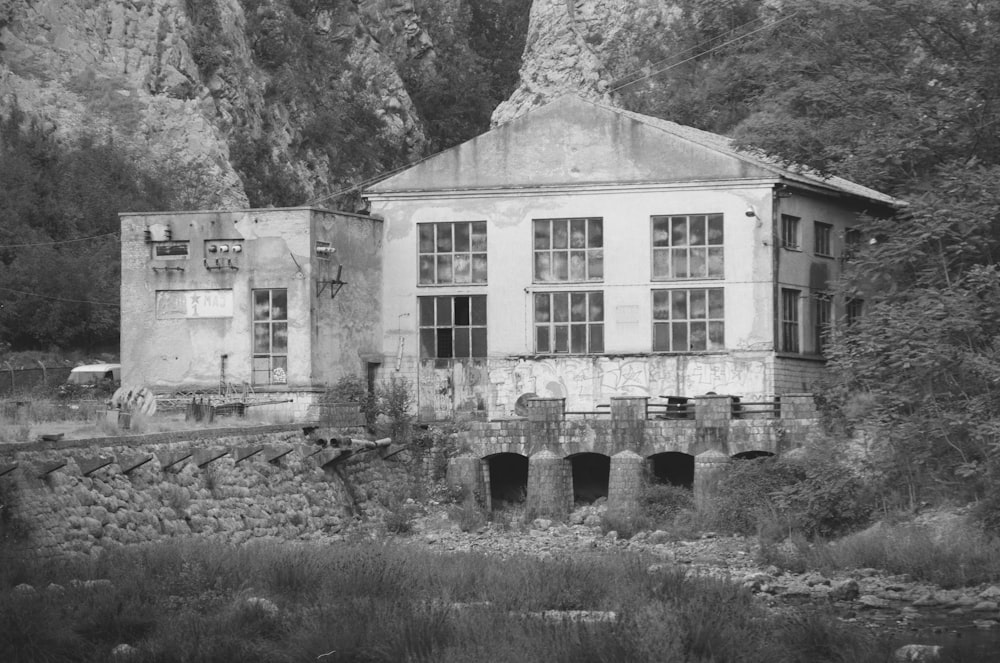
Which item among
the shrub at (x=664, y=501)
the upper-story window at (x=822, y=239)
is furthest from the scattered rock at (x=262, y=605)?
the upper-story window at (x=822, y=239)

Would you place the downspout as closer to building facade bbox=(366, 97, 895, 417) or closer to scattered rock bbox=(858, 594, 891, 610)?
building facade bbox=(366, 97, 895, 417)

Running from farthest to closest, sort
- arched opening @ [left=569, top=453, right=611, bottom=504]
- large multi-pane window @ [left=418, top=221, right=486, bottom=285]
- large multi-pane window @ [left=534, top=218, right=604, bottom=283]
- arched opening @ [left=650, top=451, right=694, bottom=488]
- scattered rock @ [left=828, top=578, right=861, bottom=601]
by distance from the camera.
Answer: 1. large multi-pane window @ [left=418, top=221, right=486, bottom=285]
2. large multi-pane window @ [left=534, top=218, right=604, bottom=283]
3. arched opening @ [left=569, top=453, right=611, bottom=504]
4. arched opening @ [left=650, top=451, right=694, bottom=488]
5. scattered rock @ [left=828, top=578, right=861, bottom=601]

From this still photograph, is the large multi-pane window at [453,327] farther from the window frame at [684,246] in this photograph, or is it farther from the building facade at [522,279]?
the window frame at [684,246]

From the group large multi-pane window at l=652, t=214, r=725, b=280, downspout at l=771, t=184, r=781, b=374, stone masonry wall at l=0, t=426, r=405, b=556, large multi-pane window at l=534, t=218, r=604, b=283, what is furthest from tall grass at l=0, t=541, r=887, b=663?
large multi-pane window at l=534, t=218, r=604, b=283

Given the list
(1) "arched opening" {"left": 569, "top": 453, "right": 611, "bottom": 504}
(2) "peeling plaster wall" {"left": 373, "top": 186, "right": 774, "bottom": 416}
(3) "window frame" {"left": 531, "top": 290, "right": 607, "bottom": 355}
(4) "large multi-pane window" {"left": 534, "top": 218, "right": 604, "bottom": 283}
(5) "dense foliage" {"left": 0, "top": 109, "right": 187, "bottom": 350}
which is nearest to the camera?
(1) "arched opening" {"left": 569, "top": 453, "right": 611, "bottom": 504}

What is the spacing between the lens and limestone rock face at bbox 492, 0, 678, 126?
9119cm

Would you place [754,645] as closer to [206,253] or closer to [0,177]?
[206,253]

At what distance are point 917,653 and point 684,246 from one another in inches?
1080

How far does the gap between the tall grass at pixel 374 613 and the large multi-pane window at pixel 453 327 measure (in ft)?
69.8

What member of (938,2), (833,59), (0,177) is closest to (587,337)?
(833,59)

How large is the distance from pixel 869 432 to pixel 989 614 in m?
11.6

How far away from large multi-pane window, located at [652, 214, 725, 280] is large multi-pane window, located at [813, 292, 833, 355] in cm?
372

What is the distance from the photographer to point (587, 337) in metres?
50.7

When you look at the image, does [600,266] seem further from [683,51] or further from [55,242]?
[683,51]
